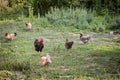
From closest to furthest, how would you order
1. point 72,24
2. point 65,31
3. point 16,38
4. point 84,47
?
point 84,47 < point 16,38 < point 65,31 < point 72,24

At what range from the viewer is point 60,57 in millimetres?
10891

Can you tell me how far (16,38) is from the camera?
45.8 ft

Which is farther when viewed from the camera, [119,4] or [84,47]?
[119,4]

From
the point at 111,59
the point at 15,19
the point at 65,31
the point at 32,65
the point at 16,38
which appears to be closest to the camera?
the point at 32,65

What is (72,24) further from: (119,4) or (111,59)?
(111,59)

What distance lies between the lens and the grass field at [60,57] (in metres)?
8.80

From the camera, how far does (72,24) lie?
16.8 meters

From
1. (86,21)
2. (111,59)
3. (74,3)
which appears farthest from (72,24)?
(111,59)

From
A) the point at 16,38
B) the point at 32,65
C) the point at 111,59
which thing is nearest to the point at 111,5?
the point at 16,38

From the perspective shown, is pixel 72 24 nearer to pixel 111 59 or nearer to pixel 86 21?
pixel 86 21

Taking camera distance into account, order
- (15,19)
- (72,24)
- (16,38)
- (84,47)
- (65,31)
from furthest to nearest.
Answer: (15,19) → (72,24) → (65,31) → (16,38) → (84,47)

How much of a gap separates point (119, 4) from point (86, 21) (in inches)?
121

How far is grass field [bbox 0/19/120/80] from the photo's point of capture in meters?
8.80

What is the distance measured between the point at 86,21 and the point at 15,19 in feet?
12.4
